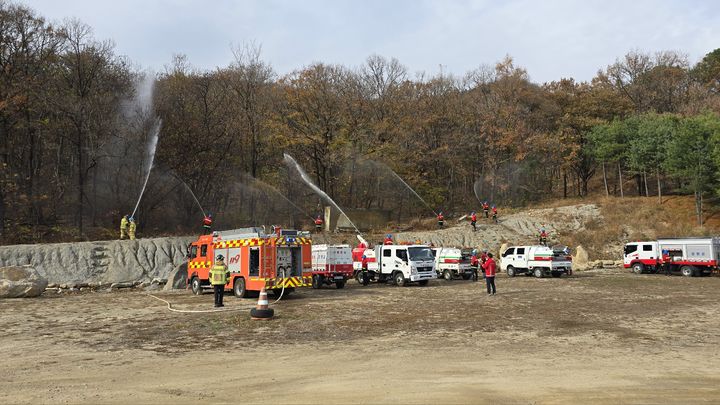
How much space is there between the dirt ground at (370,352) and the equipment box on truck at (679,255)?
15398 mm

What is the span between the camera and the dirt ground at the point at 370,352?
8234 mm

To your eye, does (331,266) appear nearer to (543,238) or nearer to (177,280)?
(177,280)

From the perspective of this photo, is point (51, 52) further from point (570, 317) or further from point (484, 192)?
point (484, 192)

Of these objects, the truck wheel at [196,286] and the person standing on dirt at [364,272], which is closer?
the truck wheel at [196,286]

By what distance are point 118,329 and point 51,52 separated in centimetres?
3306

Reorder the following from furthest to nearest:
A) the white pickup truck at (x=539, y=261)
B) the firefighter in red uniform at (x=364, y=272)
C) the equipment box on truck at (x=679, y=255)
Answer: the white pickup truck at (x=539, y=261), the equipment box on truck at (x=679, y=255), the firefighter in red uniform at (x=364, y=272)

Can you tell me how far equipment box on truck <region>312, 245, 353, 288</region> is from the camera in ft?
91.7

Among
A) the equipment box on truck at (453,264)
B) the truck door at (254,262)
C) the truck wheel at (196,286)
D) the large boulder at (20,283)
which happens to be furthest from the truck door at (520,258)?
the large boulder at (20,283)

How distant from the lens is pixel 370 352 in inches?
456

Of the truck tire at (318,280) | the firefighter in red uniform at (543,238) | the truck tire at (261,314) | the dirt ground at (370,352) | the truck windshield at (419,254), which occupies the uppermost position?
the firefighter in red uniform at (543,238)

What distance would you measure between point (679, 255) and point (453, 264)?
15.4 m

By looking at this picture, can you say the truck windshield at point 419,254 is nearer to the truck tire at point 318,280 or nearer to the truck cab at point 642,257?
the truck tire at point 318,280

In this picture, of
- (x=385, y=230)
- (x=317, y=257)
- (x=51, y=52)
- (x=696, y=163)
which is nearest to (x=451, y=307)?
(x=317, y=257)

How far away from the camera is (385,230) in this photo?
162ft
